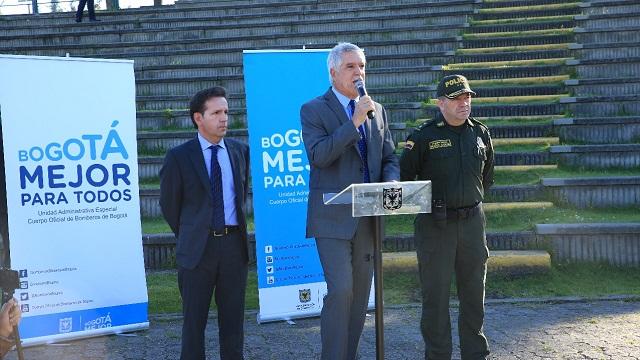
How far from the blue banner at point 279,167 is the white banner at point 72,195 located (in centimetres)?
94

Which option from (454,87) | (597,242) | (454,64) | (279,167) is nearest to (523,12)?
(454,64)

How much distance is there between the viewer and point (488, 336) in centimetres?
529

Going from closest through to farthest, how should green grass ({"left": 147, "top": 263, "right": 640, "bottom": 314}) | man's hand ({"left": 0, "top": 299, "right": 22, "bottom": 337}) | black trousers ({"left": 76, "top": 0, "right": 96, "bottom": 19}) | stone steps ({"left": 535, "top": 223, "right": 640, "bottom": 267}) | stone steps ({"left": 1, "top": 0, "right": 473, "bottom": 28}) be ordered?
man's hand ({"left": 0, "top": 299, "right": 22, "bottom": 337}) → green grass ({"left": 147, "top": 263, "right": 640, "bottom": 314}) → stone steps ({"left": 535, "top": 223, "right": 640, "bottom": 267}) → stone steps ({"left": 1, "top": 0, "right": 473, "bottom": 28}) → black trousers ({"left": 76, "top": 0, "right": 96, "bottom": 19})

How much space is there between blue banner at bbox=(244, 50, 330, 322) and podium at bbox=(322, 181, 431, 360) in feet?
8.36

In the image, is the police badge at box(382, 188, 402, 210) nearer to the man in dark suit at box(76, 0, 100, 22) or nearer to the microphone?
the microphone

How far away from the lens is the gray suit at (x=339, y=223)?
13.0 feet

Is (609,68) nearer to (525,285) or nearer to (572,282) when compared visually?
(572,282)

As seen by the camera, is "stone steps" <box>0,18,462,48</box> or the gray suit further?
"stone steps" <box>0,18,462,48</box>

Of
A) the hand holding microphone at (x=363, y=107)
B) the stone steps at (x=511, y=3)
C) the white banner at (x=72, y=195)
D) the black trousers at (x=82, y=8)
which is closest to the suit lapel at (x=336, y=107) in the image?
the hand holding microphone at (x=363, y=107)

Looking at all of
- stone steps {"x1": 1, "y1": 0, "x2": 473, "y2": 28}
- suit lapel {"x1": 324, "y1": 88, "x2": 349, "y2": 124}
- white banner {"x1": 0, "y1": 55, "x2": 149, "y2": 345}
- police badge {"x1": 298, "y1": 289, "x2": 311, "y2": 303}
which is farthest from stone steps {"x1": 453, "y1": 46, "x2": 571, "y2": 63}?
suit lapel {"x1": 324, "y1": 88, "x2": 349, "y2": 124}

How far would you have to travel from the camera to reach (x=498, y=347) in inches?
199

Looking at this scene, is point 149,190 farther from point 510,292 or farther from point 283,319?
point 510,292

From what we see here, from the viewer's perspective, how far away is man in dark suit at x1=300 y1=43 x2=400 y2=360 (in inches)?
156

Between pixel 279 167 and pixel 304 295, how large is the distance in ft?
3.52
